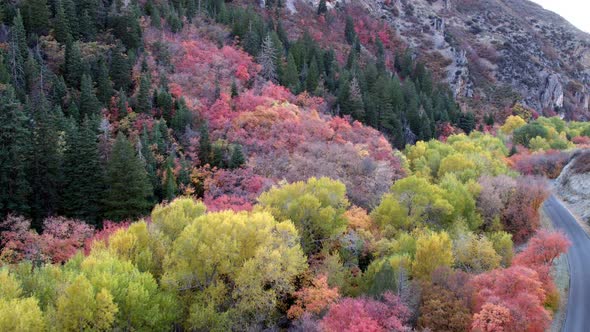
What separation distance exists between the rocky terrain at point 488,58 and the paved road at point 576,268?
7447 centimetres

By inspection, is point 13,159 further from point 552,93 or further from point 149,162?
point 552,93

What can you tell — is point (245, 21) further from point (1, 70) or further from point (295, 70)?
point (1, 70)

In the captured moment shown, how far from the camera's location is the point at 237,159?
62344 millimetres

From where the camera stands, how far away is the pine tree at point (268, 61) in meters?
94.3

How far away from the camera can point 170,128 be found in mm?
69125

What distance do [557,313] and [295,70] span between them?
215 ft

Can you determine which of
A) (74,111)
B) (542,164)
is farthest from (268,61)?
A: (542,164)

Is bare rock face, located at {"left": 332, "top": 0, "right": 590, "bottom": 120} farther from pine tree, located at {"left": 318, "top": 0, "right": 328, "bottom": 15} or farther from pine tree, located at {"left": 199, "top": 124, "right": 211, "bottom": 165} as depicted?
pine tree, located at {"left": 199, "top": 124, "right": 211, "bottom": 165}

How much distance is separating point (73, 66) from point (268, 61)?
122ft

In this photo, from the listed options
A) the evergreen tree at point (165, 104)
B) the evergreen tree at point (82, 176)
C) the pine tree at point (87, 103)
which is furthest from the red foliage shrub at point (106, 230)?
the evergreen tree at point (165, 104)

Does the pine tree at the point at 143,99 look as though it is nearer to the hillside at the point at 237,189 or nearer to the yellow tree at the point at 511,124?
the hillside at the point at 237,189

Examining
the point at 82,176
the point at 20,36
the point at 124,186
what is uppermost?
the point at 20,36

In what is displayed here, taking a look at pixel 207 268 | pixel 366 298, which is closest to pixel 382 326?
pixel 366 298

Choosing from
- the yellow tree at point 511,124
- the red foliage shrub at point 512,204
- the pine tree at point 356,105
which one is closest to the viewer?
the red foliage shrub at point 512,204
